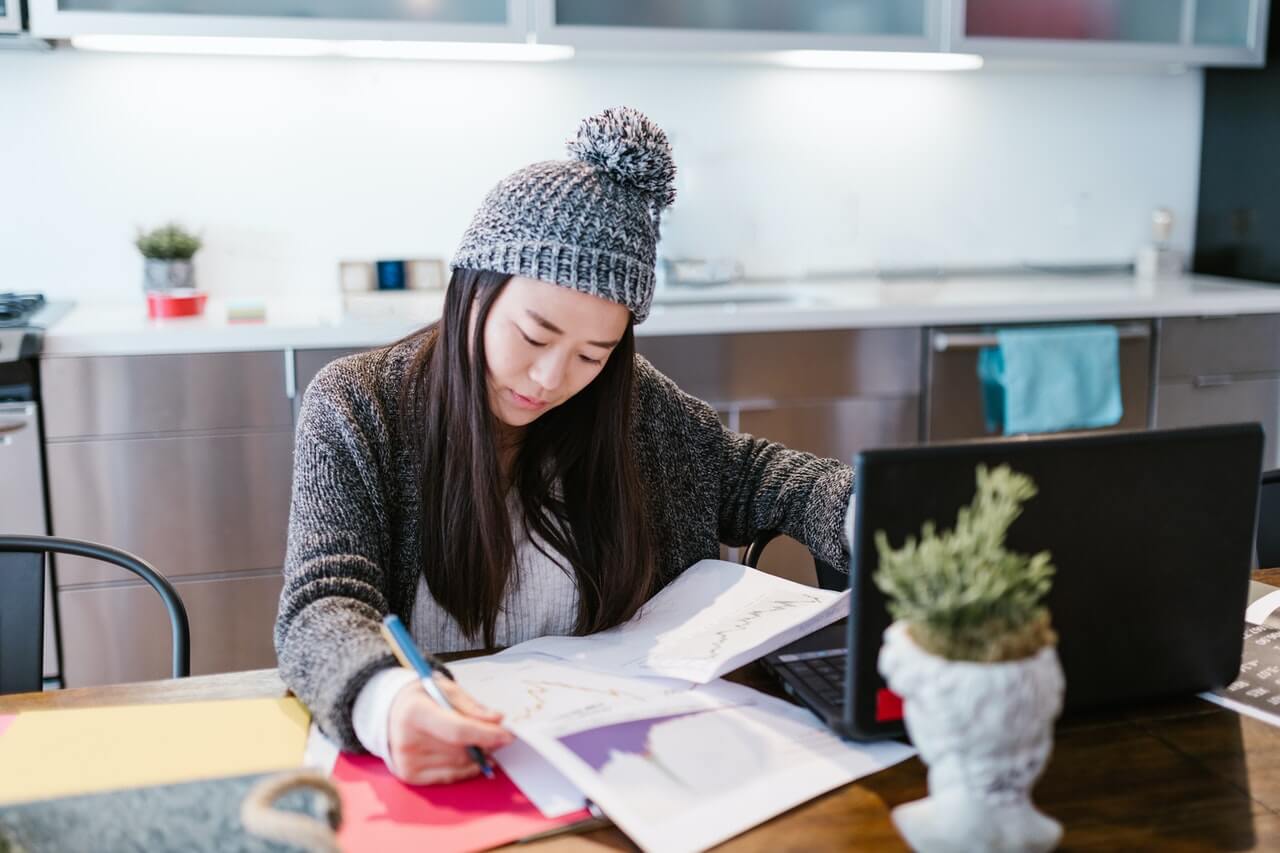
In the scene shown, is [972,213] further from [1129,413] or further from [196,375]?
[196,375]

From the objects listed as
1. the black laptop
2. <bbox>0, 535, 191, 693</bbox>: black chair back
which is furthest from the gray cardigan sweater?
the black laptop

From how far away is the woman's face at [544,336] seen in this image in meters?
1.25

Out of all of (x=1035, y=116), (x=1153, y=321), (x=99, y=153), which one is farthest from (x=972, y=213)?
(x=99, y=153)

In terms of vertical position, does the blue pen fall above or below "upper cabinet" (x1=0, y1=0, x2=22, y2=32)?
below

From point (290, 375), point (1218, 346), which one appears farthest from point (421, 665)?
point (1218, 346)

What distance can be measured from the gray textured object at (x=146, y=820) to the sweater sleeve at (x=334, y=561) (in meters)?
0.28

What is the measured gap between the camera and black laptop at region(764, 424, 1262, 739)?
84cm

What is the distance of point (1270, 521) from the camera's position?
1653 mm

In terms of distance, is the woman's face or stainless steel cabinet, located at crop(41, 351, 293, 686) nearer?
the woman's face

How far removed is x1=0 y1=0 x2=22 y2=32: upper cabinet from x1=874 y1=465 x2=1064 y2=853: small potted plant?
7.89ft

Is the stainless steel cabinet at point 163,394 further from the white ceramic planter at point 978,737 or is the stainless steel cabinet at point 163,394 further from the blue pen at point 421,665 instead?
the white ceramic planter at point 978,737

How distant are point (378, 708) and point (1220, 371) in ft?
8.88

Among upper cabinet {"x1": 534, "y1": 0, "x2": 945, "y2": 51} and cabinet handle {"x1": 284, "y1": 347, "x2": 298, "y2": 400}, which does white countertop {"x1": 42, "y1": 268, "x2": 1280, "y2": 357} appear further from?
upper cabinet {"x1": 534, "y1": 0, "x2": 945, "y2": 51}

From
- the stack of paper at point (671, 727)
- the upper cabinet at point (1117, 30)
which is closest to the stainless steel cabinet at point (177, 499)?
the stack of paper at point (671, 727)
